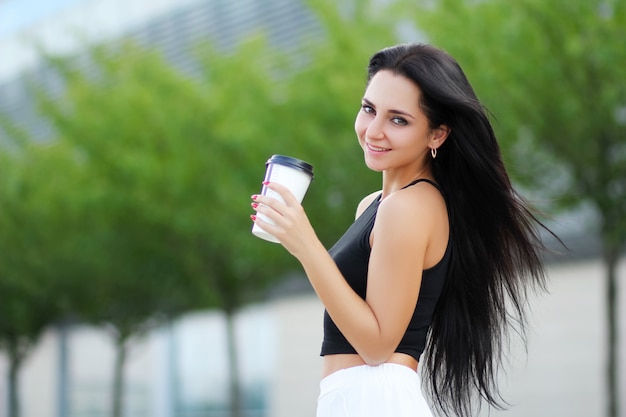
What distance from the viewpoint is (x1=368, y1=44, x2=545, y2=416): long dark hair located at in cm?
259

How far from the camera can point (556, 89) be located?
34.8 feet

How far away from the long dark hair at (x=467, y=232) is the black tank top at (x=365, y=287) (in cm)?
7

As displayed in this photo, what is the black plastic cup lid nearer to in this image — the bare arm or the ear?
the bare arm

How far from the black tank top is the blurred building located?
12583 millimetres

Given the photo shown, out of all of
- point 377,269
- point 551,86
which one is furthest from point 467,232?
point 551,86

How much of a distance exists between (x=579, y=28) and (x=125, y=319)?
11.2m

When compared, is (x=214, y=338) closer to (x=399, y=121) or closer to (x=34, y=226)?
(x=34, y=226)

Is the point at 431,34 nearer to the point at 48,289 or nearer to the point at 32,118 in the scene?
the point at 48,289

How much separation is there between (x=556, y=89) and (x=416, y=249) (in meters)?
8.43

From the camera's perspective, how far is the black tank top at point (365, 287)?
2613mm

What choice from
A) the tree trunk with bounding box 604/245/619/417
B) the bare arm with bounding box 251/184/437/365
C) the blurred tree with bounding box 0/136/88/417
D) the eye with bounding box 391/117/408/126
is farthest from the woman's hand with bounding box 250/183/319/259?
the blurred tree with bounding box 0/136/88/417

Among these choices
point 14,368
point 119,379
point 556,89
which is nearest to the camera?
point 556,89

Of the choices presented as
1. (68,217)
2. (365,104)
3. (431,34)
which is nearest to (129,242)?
(68,217)

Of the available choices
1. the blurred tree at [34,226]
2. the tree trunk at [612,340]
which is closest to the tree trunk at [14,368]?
the blurred tree at [34,226]
